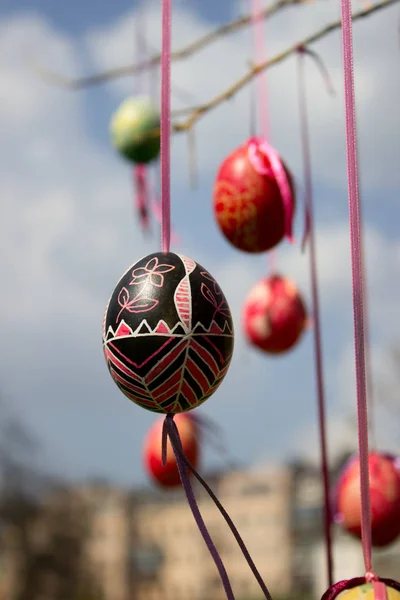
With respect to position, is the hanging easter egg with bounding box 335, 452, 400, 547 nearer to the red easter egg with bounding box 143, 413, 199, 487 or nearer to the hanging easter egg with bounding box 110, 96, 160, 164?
the red easter egg with bounding box 143, 413, 199, 487

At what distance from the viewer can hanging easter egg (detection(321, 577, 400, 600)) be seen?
1.37ft

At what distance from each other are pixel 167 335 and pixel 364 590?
15 centimetres

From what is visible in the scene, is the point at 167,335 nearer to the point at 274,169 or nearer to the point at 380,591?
the point at 380,591

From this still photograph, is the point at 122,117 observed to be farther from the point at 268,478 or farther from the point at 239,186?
the point at 268,478

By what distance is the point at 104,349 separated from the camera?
20.3 inches

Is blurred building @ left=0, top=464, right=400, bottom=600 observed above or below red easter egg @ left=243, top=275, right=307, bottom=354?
below

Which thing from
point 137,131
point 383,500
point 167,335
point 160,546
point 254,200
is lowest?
point 160,546

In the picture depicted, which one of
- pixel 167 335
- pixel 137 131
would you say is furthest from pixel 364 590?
pixel 137 131

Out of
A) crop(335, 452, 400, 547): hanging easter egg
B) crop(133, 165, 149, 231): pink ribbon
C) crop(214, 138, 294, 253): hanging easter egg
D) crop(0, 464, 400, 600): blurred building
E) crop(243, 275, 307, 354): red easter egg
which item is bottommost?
crop(0, 464, 400, 600): blurred building

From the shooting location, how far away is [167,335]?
1.59ft

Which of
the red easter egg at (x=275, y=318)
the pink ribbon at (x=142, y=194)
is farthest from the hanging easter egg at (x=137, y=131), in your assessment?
the red easter egg at (x=275, y=318)

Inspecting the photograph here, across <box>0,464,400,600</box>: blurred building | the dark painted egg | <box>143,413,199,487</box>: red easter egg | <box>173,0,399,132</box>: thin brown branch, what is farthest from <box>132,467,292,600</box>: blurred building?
the dark painted egg

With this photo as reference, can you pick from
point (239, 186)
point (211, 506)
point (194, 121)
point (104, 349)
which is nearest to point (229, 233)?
point (239, 186)

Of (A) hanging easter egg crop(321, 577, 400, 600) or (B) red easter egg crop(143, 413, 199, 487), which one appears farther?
(B) red easter egg crop(143, 413, 199, 487)
